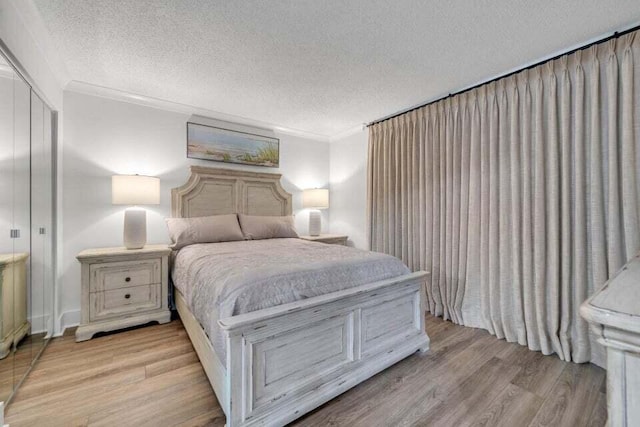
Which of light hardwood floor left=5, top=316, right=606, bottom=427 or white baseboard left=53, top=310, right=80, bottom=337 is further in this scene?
white baseboard left=53, top=310, right=80, bottom=337

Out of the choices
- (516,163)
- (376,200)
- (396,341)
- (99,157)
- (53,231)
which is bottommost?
(396,341)

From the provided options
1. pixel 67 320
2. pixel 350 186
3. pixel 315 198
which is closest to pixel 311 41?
pixel 315 198

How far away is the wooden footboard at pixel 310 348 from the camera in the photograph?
4.20 feet

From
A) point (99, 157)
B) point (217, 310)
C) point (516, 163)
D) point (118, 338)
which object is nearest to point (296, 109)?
point (99, 157)

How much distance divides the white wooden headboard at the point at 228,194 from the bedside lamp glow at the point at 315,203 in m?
0.27

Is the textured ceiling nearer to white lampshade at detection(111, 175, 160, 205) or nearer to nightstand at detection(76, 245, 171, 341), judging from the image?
white lampshade at detection(111, 175, 160, 205)

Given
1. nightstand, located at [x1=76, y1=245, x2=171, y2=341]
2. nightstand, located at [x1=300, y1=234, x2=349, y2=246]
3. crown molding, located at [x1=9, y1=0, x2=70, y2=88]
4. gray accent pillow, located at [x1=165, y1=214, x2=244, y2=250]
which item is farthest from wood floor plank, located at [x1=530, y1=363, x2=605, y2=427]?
crown molding, located at [x1=9, y1=0, x2=70, y2=88]

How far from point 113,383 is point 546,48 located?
3.89 m

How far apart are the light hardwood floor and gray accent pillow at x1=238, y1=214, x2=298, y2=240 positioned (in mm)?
1383

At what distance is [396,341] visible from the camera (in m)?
1.92

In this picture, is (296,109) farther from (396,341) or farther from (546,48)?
(396,341)

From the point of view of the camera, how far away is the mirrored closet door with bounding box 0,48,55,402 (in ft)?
4.87

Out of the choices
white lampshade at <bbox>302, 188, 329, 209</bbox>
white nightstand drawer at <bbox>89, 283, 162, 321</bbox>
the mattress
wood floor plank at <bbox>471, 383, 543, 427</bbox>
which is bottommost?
wood floor plank at <bbox>471, 383, 543, 427</bbox>

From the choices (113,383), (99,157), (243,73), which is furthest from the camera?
(99,157)
